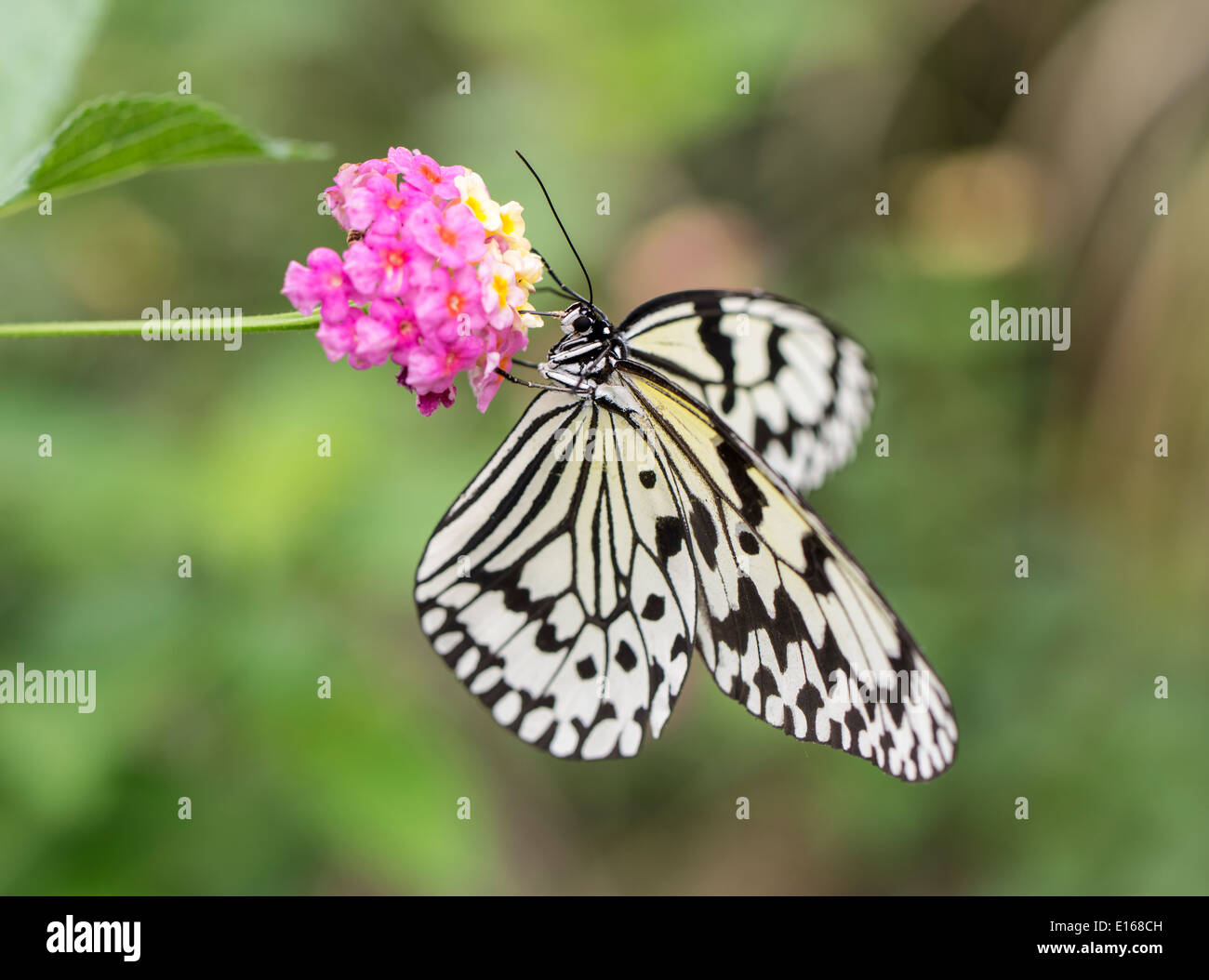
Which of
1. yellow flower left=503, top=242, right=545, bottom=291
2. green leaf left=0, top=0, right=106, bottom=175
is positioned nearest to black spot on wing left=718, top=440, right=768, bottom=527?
yellow flower left=503, top=242, right=545, bottom=291

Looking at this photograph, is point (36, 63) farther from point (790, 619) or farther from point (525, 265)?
point (790, 619)

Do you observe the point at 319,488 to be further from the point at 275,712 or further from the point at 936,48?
the point at 936,48

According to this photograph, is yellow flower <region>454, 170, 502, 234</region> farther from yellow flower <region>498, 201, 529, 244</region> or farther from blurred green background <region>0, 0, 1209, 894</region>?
blurred green background <region>0, 0, 1209, 894</region>

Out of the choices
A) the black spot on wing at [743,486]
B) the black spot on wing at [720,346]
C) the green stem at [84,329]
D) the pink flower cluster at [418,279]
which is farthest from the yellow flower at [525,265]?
the black spot on wing at [720,346]

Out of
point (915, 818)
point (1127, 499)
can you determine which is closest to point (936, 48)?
point (1127, 499)

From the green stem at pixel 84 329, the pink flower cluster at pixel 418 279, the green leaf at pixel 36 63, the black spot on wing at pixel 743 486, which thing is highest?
the green leaf at pixel 36 63

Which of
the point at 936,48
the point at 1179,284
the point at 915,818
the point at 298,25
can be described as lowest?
the point at 915,818

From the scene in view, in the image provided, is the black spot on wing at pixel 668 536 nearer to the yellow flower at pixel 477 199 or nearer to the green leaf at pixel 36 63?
the yellow flower at pixel 477 199
